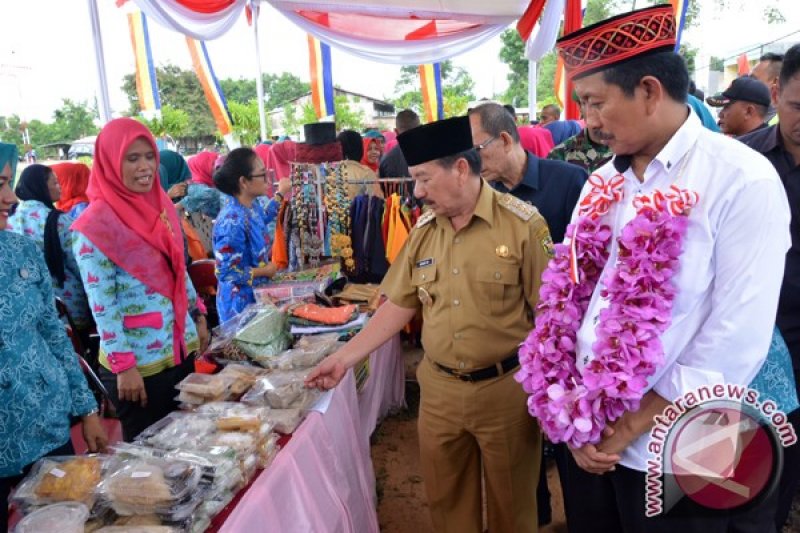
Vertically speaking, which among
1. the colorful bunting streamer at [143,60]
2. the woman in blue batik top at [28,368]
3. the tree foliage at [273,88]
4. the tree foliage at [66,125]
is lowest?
the woman in blue batik top at [28,368]

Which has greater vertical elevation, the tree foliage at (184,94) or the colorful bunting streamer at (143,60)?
the tree foliage at (184,94)

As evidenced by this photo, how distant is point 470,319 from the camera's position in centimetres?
192

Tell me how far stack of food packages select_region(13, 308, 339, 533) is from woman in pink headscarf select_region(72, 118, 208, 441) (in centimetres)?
27

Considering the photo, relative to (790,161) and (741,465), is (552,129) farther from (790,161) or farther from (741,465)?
(741,465)

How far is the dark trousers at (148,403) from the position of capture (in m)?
2.19

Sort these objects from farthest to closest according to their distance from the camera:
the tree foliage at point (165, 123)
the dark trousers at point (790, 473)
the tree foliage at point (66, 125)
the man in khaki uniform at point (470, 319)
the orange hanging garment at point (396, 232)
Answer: the tree foliage at point (66, 125)
the tree foliage at point (165, 123)
the orange hanging garment at point (396, 232)
the man in khaki uniform at point (470, 319)
the dark trousers at point (790, 473)

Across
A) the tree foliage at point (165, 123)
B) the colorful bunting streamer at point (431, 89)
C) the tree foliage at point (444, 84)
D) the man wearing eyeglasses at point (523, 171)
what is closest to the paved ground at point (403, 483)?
the man wearing eyeglasses at point (523, 171)

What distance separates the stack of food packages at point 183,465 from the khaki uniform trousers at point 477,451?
52 centimetres

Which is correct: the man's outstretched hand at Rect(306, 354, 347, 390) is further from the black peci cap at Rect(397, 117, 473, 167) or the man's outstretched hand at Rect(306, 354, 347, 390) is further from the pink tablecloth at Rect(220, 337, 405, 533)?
the black peci cap at Rect(397, 117, 473, 167)

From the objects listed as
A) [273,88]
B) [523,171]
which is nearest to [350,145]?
[523,171]

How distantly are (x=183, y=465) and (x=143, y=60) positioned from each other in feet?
29.2

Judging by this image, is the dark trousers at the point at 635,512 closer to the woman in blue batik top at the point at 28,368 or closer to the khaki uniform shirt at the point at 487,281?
the khaki uniform shirt at the point at 487,281

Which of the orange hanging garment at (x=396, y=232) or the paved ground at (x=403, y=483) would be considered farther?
the orange hanging garment at (x=396, y=232)

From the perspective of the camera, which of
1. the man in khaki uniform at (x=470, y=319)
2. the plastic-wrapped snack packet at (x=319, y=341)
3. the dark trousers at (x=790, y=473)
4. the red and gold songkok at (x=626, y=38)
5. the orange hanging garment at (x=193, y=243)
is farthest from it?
the orange hanging garment at (x=193, y=243)
